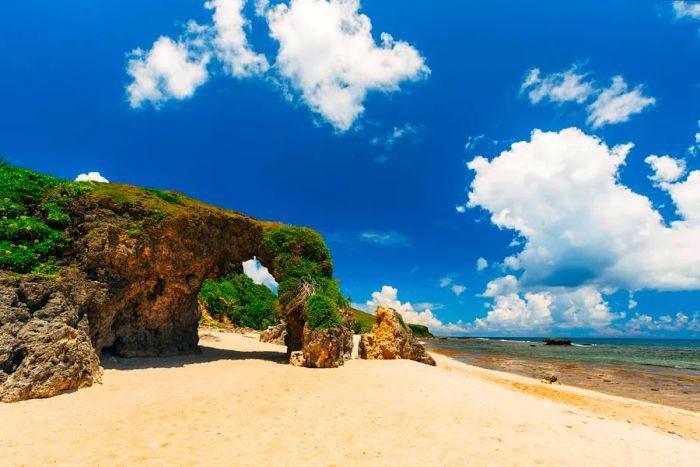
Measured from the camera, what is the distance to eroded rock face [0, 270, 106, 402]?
11414mm

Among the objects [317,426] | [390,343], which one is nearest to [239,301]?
[390,343]

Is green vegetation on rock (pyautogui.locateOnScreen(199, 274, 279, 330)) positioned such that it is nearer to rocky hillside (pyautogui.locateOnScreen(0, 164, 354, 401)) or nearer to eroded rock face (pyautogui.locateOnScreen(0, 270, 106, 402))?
rocky hillside (pyautogui.locateOnScreen(0, 164, 354, 401))

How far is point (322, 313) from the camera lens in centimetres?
1947

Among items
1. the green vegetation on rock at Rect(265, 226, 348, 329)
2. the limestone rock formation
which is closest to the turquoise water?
the green vegetation on rock at Rect(265, 226, 348, 329)

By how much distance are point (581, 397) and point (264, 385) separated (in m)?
15.1

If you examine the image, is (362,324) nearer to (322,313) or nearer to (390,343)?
(390,343)

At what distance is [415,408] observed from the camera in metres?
11.7

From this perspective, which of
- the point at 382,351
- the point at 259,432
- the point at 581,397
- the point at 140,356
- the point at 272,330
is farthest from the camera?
the point at 272,330

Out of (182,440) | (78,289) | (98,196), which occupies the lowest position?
(182,440)

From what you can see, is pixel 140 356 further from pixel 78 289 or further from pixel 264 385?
pixel 264 385

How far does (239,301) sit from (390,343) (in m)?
37.6

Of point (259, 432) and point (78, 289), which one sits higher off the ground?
point (78, 289)

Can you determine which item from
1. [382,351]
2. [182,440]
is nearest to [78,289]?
[182,440]

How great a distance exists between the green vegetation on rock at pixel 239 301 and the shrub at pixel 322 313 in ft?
94.5
